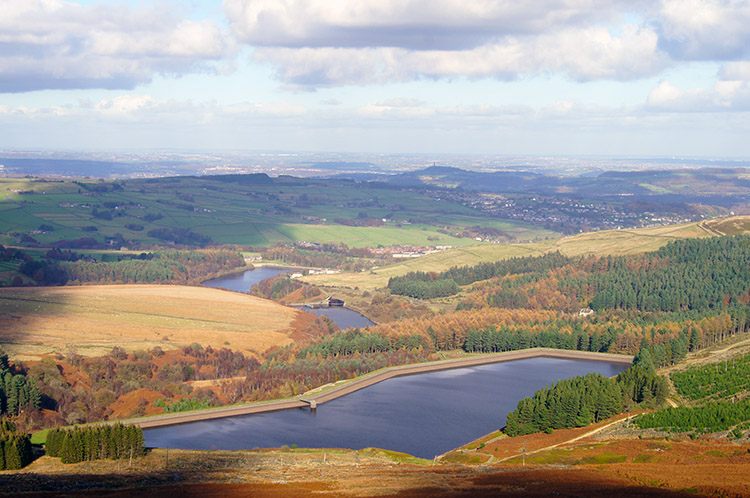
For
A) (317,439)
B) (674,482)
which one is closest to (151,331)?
(317,439)

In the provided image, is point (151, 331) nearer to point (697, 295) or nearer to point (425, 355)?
point (425, 355)

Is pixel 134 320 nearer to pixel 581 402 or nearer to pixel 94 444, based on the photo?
pixel 94 444

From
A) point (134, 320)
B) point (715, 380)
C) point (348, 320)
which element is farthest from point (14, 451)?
point (348, 320)

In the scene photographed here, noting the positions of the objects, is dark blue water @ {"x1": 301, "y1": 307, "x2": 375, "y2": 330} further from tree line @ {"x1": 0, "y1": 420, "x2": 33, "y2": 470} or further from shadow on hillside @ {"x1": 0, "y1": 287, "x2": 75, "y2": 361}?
tree line @ {"x1": 0, "y1": 420, "x2": 33, "y2": 470}

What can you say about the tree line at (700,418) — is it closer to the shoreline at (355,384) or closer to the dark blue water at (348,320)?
the shoreline at (355,384)

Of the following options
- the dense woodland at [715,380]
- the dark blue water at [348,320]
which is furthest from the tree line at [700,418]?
the dark blue water at [348,320]

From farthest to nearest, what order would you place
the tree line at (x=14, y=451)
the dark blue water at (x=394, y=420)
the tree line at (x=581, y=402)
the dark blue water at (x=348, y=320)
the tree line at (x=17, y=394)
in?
the dark blue water at (x=348, y=320) → the tree line at (x=17, y=394) → the dark blue water at (x=394, y=420) → the tree line at (x=581, y=402) → the tree line at (x=14, y=451)
